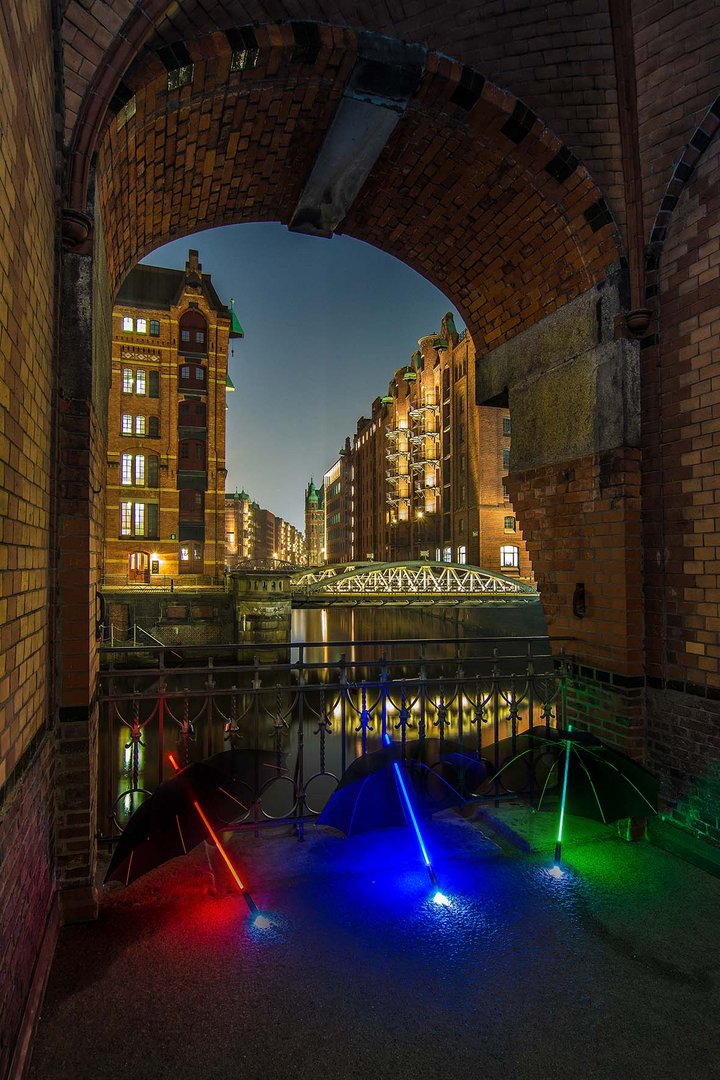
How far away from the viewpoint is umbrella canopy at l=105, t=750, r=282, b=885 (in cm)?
338

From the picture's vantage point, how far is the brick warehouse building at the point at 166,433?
35.7m

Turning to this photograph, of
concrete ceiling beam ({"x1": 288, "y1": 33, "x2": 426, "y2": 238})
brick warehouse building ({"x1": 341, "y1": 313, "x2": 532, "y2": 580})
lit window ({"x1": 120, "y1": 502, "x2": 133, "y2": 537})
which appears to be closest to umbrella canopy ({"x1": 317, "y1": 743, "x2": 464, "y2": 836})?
concrete ceiling beam ({"x1": 288, "y1": 33, "x2": 426, "y2": 238})

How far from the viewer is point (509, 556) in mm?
39844

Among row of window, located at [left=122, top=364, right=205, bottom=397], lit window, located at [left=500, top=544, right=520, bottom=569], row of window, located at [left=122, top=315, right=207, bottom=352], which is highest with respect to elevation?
row of window, located at [left=122, top=315, right=207, bottom=352]

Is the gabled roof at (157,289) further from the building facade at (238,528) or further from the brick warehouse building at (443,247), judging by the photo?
the building facade at (238,528)

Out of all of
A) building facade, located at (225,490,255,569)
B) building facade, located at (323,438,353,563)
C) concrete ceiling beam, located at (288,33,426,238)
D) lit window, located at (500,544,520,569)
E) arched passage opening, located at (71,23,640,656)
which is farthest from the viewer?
building facade, located at (225,490,255,569)

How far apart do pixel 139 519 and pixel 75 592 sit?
34.7 metres

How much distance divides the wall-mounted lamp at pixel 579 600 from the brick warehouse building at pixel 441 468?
79.3ft

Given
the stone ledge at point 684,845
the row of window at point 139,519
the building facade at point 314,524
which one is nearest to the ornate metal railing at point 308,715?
the stone ledge at point 684,845

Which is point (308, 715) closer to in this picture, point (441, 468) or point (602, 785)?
point (602, 785)

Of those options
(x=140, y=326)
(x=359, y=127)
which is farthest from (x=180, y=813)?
(x=140, y=326)

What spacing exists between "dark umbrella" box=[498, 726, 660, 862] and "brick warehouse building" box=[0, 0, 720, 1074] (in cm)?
60

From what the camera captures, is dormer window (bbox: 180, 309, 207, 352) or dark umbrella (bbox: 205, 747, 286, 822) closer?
dark umbrella (bbox: 205, 747, 286, 822)

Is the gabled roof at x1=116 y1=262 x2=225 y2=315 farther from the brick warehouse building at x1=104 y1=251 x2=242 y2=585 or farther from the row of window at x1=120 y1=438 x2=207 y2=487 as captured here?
the row of window at x1=120 y1=438 x2=207 y2=487
